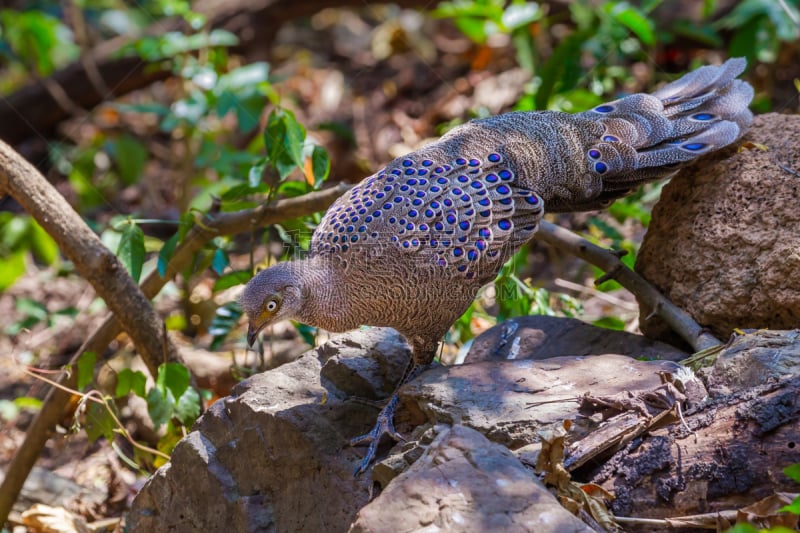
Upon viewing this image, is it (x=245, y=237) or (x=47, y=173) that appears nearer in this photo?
(x=245, y=237)

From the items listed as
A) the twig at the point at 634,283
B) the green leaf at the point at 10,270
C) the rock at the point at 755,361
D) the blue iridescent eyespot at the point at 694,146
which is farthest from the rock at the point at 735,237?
the green leaf at the point at 10,270

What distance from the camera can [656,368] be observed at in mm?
3461

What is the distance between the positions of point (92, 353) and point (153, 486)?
3.24 ft

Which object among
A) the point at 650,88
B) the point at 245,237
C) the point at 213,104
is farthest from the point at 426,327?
the point at 650,88

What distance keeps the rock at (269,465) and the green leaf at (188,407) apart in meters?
0.71

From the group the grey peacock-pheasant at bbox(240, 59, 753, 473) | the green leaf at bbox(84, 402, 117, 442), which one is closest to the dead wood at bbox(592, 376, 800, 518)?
the grey peacock-pheasant at bbox(240, 59, 753, 473)

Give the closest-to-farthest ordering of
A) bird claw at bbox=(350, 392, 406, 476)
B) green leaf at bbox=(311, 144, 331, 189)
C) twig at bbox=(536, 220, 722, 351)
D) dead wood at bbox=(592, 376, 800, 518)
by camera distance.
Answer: dead wood at bbox=(592, 376, 800, 518), bird claw at bbox=(350, 392, 406, 476), twig at bbox=(536, 220, 722, 351), green leaf at bbox=(311, 144, 331, 189)

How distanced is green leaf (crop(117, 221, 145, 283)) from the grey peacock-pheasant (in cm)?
110

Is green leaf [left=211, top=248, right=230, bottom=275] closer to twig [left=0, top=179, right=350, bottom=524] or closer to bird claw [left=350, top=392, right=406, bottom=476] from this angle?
twig [left=0, top=179, right=350, bottom=524]

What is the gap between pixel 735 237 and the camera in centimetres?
395

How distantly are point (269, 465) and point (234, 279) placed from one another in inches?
62.2

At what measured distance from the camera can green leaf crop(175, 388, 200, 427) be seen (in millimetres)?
4613

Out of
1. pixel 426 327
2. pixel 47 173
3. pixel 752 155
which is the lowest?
pixel 47 173

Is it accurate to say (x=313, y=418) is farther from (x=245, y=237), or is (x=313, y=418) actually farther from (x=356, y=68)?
(x=356, y=68)
